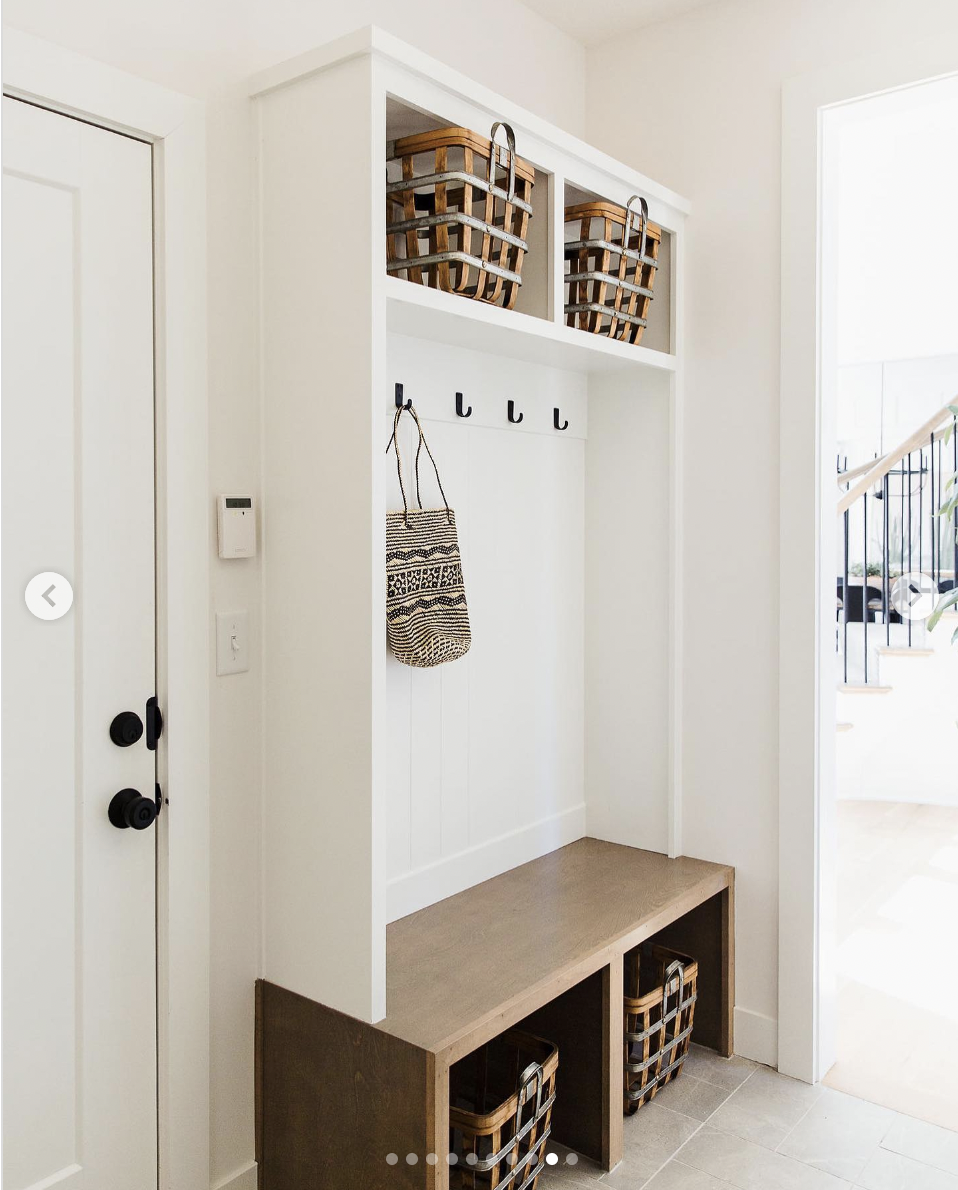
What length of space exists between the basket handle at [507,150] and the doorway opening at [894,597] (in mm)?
862

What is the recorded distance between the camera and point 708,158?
2.51 metres

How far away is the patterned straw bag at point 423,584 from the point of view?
2.03 metres

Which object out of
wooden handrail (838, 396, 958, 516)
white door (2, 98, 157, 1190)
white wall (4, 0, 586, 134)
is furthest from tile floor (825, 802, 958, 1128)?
white wall (4, 0, 586, 134)

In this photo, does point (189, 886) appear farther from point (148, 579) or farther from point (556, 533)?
point (556, 533)

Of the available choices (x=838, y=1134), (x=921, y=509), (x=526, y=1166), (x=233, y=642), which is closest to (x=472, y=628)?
(x=233, y=642)

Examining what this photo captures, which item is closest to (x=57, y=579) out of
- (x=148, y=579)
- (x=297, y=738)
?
(x=148, y=579)

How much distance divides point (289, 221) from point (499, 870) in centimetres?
154

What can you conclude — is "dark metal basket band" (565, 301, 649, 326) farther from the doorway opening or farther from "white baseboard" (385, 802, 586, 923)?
"white baseboard" (385, 802, 586, 923)

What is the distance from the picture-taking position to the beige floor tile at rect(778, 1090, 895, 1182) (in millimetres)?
2061

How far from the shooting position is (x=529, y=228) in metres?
2.12

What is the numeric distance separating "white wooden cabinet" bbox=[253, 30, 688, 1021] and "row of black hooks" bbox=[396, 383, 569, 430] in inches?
1.0

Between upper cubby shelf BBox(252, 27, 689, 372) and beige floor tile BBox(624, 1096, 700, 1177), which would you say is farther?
beige floor tile BBox(624, 1096, 700, 1177)

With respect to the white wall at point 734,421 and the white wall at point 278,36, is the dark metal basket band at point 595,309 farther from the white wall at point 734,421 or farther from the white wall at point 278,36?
the white wall at point 278,36

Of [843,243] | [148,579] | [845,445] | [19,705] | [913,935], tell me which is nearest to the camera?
[19,705]
